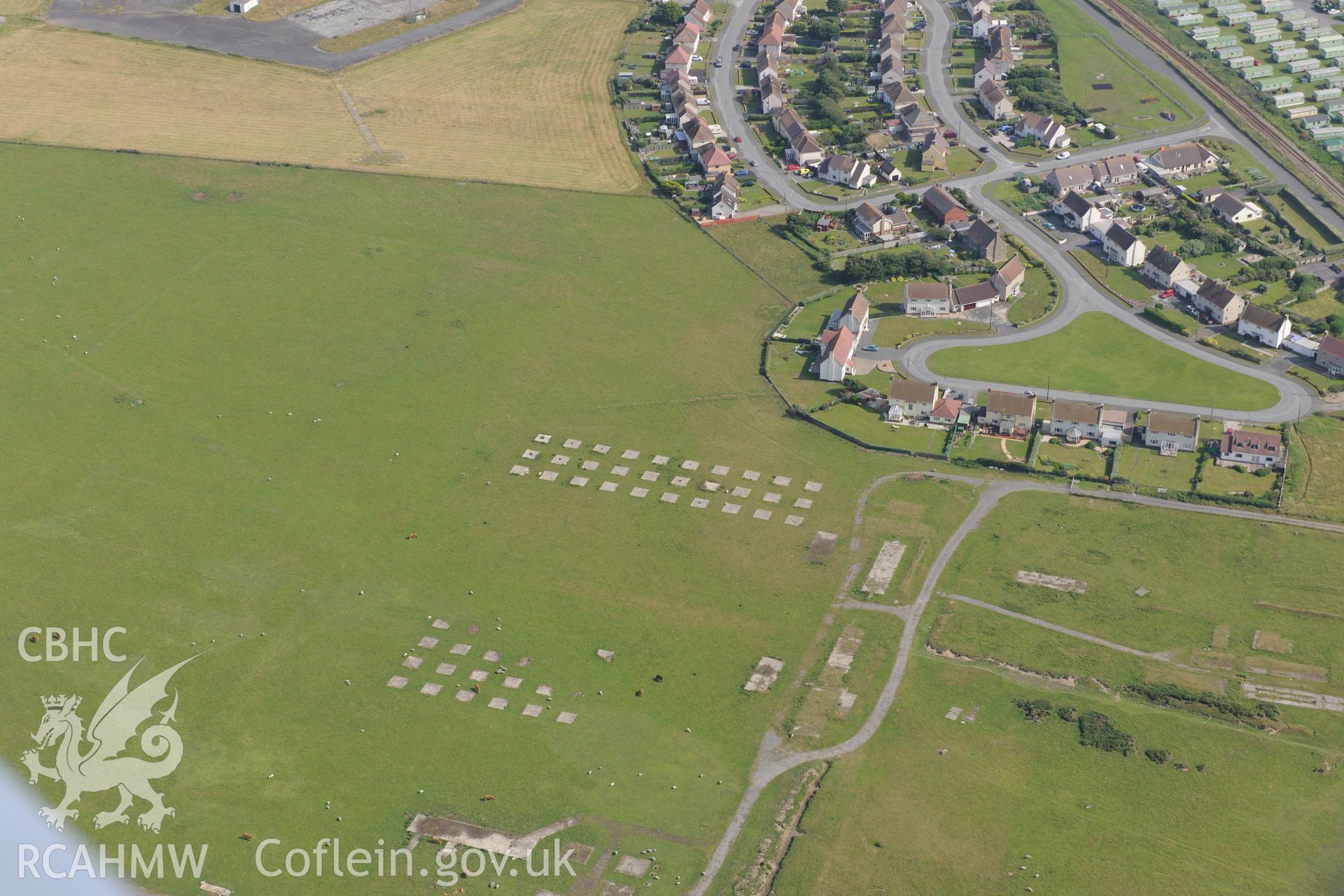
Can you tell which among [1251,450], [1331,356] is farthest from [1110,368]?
[1331,356]

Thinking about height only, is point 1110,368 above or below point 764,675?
above

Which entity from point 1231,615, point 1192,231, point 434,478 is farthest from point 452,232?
point 1231,615

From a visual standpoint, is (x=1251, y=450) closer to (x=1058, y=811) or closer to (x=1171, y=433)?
(x=1171, y=433)

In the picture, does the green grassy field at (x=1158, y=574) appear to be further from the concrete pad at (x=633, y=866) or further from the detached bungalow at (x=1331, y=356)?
the concrete pad at (x=633, y=866)

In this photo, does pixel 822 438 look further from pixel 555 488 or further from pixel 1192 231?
pixel 1192 231

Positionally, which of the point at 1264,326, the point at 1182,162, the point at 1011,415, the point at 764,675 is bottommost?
the point at 764,675

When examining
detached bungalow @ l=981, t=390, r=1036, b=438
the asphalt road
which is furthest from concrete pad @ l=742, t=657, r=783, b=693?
the asphalt road
